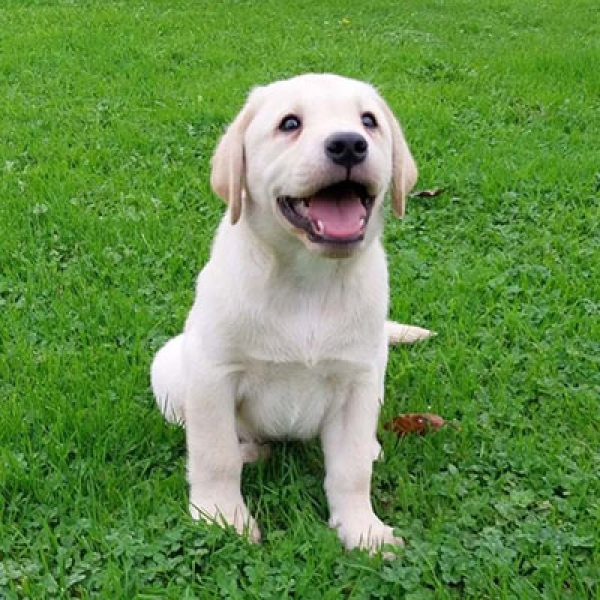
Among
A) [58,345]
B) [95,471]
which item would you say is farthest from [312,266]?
[58,345]

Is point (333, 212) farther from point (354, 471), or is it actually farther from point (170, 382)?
point (170, 382)

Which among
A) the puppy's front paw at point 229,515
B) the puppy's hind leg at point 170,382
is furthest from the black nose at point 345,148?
the puppy's front paw at point 229,515

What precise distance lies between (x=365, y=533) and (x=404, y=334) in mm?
1174

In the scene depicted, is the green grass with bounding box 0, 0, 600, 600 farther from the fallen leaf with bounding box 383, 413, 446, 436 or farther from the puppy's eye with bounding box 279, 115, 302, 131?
the puppy's eye with bounding box 279, 115, 302, 131

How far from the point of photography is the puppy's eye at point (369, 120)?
2.48 m

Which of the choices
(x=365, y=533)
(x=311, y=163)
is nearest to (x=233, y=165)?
(x=311, y=163)

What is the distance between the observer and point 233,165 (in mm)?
2451

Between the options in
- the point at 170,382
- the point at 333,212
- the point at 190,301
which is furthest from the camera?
the point at 190,301

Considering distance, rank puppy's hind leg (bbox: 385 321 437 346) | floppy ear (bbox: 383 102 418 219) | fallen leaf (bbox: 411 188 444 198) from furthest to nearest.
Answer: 1. fallen leaf (bbox: 411 188 444 198)
2. puppy's hind leg (bbox: 385 321 437 346)
3. floppy ear (bbox: 383 102 418 219)

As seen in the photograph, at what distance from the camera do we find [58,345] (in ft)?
11.2

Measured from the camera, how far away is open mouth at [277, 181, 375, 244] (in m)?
2.30

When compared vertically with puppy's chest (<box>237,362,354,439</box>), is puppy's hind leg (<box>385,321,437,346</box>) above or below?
below

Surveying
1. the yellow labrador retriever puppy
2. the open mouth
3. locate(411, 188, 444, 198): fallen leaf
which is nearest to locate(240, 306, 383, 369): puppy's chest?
the yellow labrador retriever puppy

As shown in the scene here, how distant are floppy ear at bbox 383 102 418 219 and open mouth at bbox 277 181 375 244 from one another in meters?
0.28
